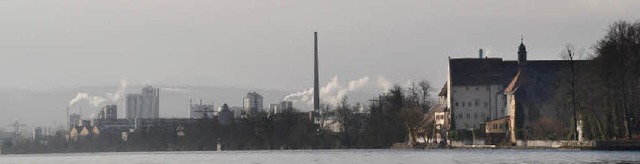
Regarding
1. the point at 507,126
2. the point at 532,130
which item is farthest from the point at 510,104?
the point at 532,130

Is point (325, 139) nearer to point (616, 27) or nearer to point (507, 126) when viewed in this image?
point (507, 126)

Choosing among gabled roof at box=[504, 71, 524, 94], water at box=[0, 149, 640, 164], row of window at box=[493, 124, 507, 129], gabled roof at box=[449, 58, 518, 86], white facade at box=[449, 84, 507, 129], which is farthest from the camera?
gabled roof at box=[449, 58, 518, 86]

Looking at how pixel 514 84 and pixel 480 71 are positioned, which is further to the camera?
pixel 480 71

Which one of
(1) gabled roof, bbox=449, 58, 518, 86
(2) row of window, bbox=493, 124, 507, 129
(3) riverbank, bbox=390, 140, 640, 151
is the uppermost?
(1) gabled roof, bbox=449, 58, 518, 86

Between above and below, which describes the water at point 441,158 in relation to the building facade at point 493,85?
below

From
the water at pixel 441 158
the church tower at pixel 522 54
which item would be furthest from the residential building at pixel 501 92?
the water at pixel 441 158

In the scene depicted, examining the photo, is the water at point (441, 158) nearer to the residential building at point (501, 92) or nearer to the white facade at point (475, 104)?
the residential building at point (501, 92)

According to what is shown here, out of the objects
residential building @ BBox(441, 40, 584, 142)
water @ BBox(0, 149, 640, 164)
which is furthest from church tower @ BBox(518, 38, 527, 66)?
water @ BBox(0, 149, 640, 164)

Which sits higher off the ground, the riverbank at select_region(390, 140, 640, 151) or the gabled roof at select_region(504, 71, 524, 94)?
the gabled roof at select_region(504, 71, 524, 94)

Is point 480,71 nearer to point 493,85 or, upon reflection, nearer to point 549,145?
point 493,85

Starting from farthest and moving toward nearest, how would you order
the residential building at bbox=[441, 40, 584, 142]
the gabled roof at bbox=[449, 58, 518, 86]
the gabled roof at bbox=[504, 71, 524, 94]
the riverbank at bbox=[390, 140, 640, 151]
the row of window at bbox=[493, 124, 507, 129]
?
the gabled roof at bbox=[449, 58, 518, 86], the gabled roof at bbox=[504, 71, 524, 94], the row of window at bbox=[493, 124, 507, 129], the residential building at bbox=[441, 40, 584, 142], the riverbank at bbox=[390, 140, 640, 151]

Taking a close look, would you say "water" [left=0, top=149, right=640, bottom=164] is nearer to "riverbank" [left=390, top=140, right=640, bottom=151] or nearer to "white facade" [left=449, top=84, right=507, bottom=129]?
"riverbank" [left=390, top=140, right=640, bottom=151]

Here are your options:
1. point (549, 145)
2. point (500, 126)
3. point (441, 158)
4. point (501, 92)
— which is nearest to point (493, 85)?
point (501, 92)

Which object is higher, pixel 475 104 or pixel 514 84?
pixel 514 84
